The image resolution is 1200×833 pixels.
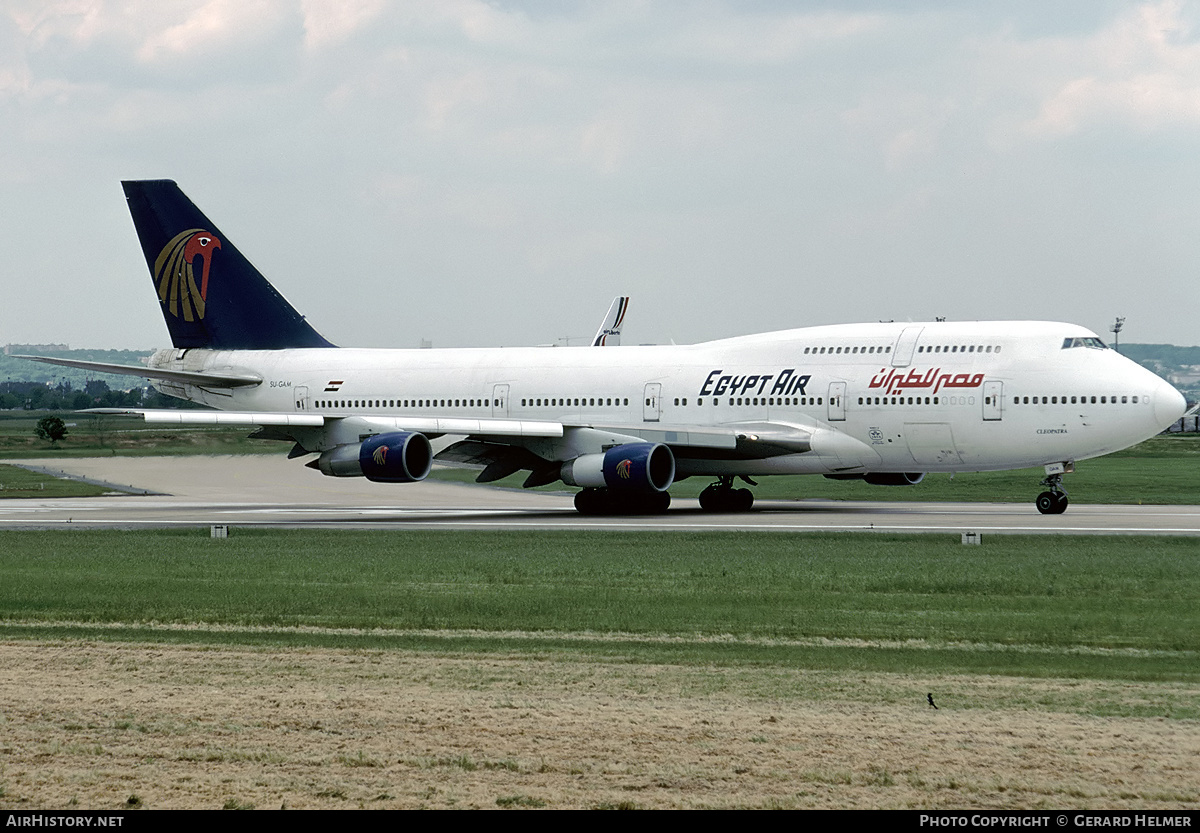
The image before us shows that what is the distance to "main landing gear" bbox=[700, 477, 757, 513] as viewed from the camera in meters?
37.1

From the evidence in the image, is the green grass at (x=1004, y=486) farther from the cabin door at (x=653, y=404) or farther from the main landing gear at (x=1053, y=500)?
the main landing gear at (x=1053, y=500)

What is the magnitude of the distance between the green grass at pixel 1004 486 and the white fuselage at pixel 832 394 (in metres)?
5.82

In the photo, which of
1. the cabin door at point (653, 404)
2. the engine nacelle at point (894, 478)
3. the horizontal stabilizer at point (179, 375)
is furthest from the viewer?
the horizontal stabilizer at point (179, 375)

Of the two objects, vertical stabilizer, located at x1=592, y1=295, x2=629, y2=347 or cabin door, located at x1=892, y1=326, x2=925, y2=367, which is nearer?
cabin door, located at x1=892, y1=326, x2=925, y2=367

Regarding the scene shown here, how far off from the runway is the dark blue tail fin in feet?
12.1

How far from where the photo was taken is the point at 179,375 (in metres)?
42.3

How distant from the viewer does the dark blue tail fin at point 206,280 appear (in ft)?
145

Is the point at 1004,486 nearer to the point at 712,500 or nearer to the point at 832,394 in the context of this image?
the point at 712,500

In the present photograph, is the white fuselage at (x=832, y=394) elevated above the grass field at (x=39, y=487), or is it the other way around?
the white fuselage at (x=832, y=394)

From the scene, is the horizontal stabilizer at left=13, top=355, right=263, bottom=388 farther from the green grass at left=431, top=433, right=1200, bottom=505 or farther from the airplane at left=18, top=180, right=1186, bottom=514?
the green grass at left=431, top=433, right=1200, bottom=505

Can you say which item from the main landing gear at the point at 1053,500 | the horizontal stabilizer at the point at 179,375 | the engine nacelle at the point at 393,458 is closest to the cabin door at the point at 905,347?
the main landing gear at the point at 1053,500

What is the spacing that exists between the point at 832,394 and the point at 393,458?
1018 cm

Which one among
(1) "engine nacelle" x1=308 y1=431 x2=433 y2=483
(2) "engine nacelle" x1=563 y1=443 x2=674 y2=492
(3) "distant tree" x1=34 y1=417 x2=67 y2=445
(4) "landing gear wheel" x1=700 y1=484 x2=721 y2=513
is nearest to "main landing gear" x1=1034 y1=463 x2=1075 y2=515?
(4) "landing gear wheel" x1=700 y1=484 x2=721 y2=513
